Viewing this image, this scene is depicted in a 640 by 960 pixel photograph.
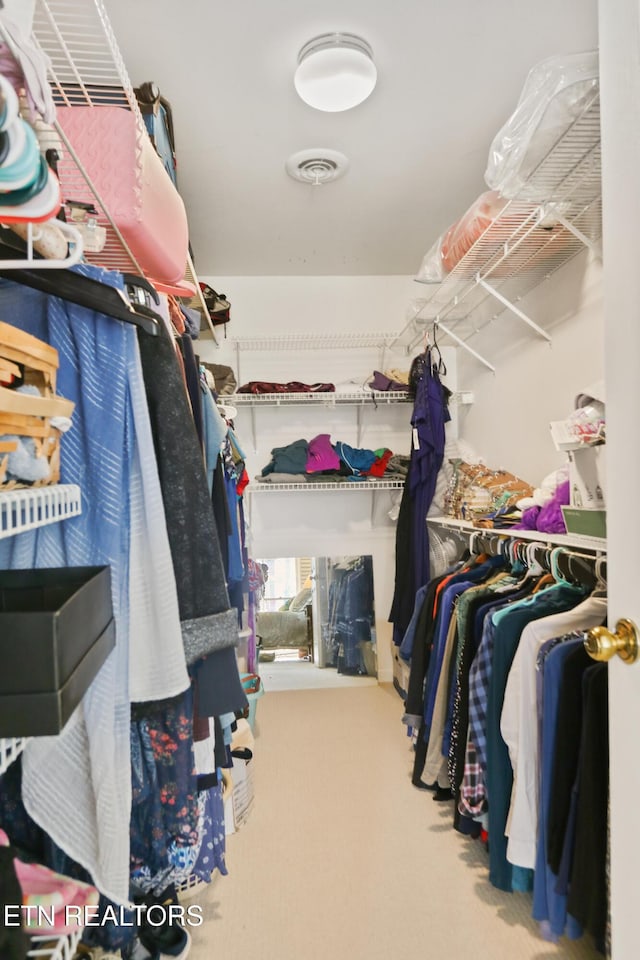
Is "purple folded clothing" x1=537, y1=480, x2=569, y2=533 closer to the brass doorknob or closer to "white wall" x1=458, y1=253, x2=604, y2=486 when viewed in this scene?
"white wall" x1=458, y1=253, x2=604, y2=486

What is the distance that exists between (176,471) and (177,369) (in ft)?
0.62

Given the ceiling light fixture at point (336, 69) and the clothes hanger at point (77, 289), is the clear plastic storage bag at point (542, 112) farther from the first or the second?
the clothes hanger at point (77, 289)

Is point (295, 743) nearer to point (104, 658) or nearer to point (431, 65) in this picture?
point (104, 658)

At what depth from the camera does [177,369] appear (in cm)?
101

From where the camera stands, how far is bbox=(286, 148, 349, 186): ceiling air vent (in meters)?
2.19

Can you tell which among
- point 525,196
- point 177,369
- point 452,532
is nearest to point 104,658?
point 177,369

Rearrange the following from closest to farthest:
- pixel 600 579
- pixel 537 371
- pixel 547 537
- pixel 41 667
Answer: pixel 41 667 < pixel 600 579 < pixel 547 537 < pixel 537 371

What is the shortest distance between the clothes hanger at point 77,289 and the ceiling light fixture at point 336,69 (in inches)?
47.9

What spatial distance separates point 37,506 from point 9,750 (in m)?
0.37

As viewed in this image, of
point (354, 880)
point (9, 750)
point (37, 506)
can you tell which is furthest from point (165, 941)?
point (37, 506)

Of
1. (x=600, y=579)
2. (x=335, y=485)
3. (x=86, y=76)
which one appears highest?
(x=86, y=76)

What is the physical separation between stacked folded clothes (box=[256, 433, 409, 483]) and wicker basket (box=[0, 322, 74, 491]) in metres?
2.47

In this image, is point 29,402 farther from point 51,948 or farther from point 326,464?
point 326,464

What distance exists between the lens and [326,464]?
3.24 m
